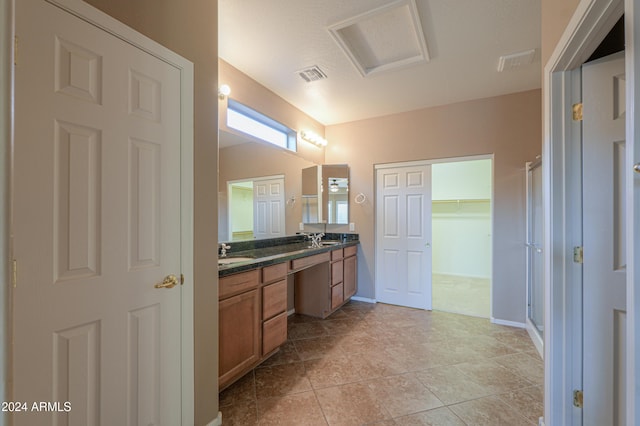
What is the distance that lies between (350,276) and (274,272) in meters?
1.69

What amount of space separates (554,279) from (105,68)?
2274 millimetres

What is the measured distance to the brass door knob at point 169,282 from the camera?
123cm

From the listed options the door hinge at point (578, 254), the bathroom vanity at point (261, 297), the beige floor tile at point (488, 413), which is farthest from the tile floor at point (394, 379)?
the door hinge at point (578, 254)

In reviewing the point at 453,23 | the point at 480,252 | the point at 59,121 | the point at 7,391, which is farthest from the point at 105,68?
the point at 480,252

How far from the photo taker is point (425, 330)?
281 centimetres

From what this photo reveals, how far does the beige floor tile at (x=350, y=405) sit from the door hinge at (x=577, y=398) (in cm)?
95

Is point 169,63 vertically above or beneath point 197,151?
above

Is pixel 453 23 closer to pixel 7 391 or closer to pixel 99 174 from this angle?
pixel 99 174

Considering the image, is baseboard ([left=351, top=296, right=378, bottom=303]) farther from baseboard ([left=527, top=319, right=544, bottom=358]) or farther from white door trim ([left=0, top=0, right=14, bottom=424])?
white door trim ([left=0, top=0, right=14, bottom=424])

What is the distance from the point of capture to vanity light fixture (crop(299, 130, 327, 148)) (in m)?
3.45

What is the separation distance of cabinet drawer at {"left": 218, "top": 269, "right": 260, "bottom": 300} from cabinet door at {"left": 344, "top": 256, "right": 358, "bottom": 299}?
5.70ft

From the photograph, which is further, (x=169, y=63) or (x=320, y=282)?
(x=320, y=282)

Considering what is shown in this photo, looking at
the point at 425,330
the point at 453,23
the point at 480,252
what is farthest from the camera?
the point at 480,252

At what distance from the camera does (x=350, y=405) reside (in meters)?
1.68
